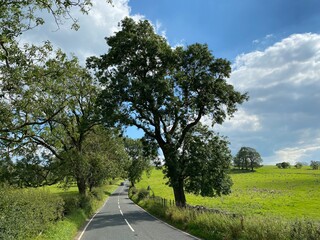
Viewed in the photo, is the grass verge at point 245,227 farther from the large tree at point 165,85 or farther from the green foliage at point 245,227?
the large tree at point 165,85

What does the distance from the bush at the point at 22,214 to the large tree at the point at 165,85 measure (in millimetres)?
14442

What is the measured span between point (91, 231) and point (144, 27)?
772 inches

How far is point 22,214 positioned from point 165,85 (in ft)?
61.5

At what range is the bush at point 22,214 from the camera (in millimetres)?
10109

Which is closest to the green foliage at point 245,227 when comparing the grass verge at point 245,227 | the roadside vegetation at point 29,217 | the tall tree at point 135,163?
the grass verge at point 245,227

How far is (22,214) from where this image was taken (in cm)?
1170

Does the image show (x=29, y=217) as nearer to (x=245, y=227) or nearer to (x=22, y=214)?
(x=22, y=214)

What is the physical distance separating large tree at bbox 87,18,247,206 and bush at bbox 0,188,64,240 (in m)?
14.4

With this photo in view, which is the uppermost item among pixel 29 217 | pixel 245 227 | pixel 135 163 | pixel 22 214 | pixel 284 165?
pixel 284 165

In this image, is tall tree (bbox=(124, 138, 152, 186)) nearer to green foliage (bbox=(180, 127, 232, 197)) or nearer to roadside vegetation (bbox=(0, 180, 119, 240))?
green foliage (bbox=(180, 127, 232, 197))

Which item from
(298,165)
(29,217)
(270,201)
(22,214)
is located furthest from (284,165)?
(22,214)

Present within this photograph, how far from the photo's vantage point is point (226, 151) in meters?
32.1

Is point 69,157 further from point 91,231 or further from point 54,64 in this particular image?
point 54,64

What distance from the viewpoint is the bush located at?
10109mm
